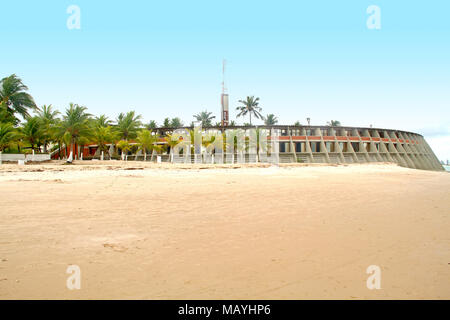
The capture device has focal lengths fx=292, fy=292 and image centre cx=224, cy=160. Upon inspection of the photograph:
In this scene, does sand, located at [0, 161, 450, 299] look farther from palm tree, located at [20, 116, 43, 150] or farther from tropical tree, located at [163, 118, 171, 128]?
tropical tree, located at [163, 118, 171, 128]

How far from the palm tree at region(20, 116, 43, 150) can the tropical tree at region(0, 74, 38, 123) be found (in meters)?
3.98

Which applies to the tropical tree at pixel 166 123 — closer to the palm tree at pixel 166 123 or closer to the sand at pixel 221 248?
the palm tree at pixel 166 123

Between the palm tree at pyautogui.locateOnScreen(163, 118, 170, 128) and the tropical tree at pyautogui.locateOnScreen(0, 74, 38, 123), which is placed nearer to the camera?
the tropical tree at pyautogui.locateOnScreen(0, 74, 38, 123)

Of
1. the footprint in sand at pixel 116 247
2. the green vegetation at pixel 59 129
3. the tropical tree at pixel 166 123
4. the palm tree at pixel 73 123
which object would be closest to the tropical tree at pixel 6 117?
the green vegetation at pixel 59 129

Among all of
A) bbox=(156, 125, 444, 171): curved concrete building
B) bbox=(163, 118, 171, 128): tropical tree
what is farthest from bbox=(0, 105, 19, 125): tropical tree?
bbox=(163, 118, 171, 128): tropical tree

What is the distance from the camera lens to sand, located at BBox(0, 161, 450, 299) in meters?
3.45

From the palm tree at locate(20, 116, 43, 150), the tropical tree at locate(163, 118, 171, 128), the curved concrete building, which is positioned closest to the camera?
the palm tree at locate(20, 116, 43, 150)

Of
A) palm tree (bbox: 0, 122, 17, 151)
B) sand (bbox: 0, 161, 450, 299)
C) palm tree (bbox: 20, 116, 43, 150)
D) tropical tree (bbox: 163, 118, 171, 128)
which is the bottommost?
sand (bbox: 0, 161, 450, 299)

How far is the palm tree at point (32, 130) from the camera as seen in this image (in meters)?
44.5

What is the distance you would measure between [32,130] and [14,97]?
7199mm

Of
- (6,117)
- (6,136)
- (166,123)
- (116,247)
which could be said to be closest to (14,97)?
(6,117)

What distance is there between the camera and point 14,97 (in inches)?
1842

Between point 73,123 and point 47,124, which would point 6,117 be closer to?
point 47,124
